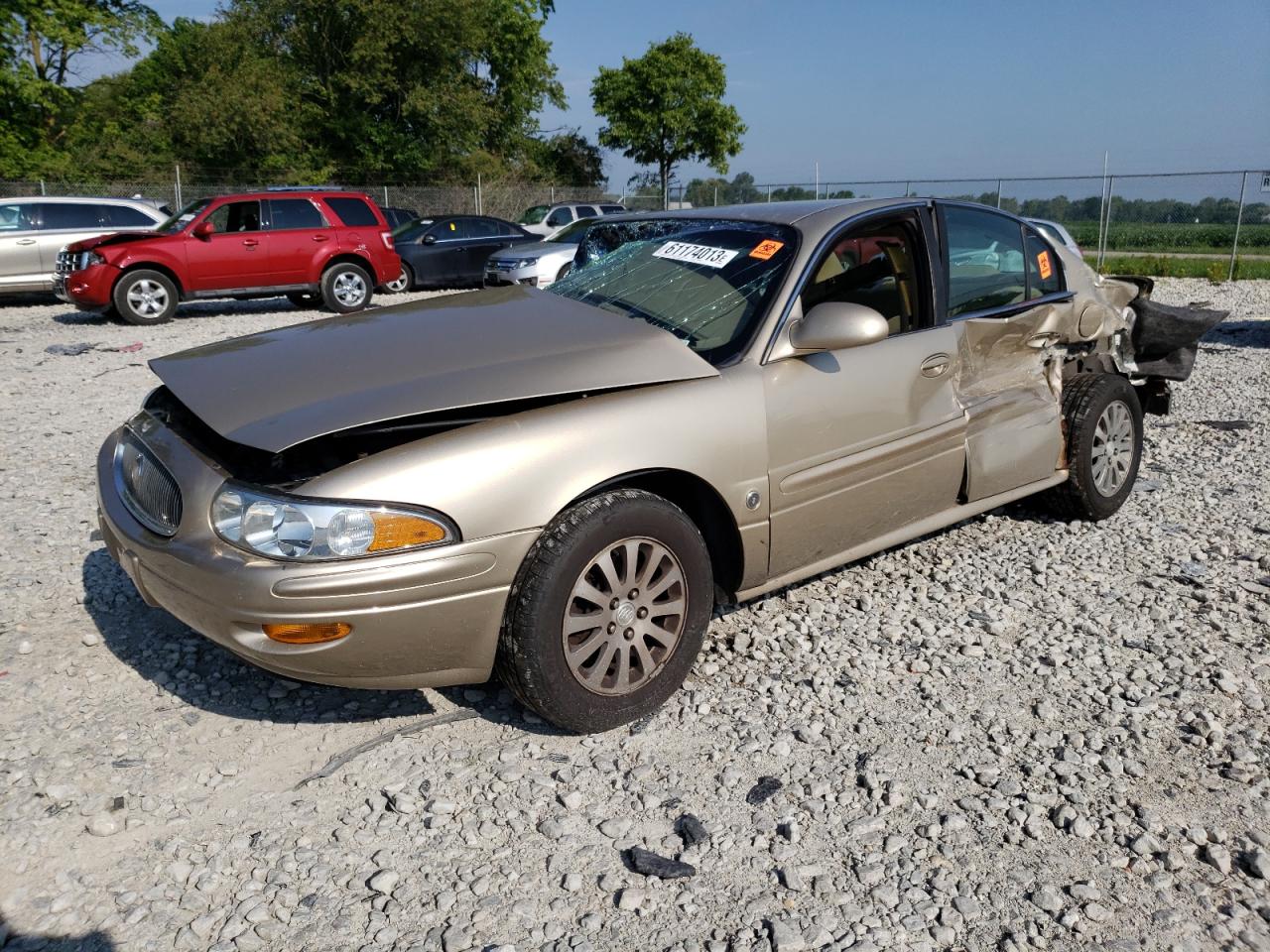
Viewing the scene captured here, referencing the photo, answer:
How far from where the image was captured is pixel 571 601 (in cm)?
301

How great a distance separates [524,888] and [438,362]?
1627mm

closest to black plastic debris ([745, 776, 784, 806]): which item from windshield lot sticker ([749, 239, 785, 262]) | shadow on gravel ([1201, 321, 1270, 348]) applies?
windshield lot sticker ([749, 239, 785, 262])

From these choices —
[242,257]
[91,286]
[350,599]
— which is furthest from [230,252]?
[350,599]

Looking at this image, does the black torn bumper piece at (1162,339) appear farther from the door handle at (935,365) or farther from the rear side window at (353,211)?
the rear side window at (353,211)

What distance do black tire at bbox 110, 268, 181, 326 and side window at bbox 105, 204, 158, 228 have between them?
8.71 feet

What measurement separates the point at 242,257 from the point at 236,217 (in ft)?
1.96

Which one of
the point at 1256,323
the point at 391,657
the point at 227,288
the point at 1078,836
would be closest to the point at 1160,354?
the point at 1078,836

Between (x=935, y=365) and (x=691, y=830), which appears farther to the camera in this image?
(x=935, y=365)

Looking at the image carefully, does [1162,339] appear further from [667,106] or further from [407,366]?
[667,106]

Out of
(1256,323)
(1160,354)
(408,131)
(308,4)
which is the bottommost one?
(1256,323)

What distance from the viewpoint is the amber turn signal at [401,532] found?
2.74m

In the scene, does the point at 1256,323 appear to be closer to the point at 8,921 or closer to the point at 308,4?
the point at 8,921

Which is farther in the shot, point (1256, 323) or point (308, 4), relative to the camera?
point (308, 4)

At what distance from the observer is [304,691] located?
138 inches
